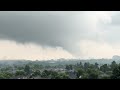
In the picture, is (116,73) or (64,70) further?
(64,70)

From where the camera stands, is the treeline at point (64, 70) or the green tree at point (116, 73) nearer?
the green tree at point (116, 73)

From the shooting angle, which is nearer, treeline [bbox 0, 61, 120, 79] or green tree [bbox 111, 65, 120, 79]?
green tree [bbox 111, 65, 120, 79]
